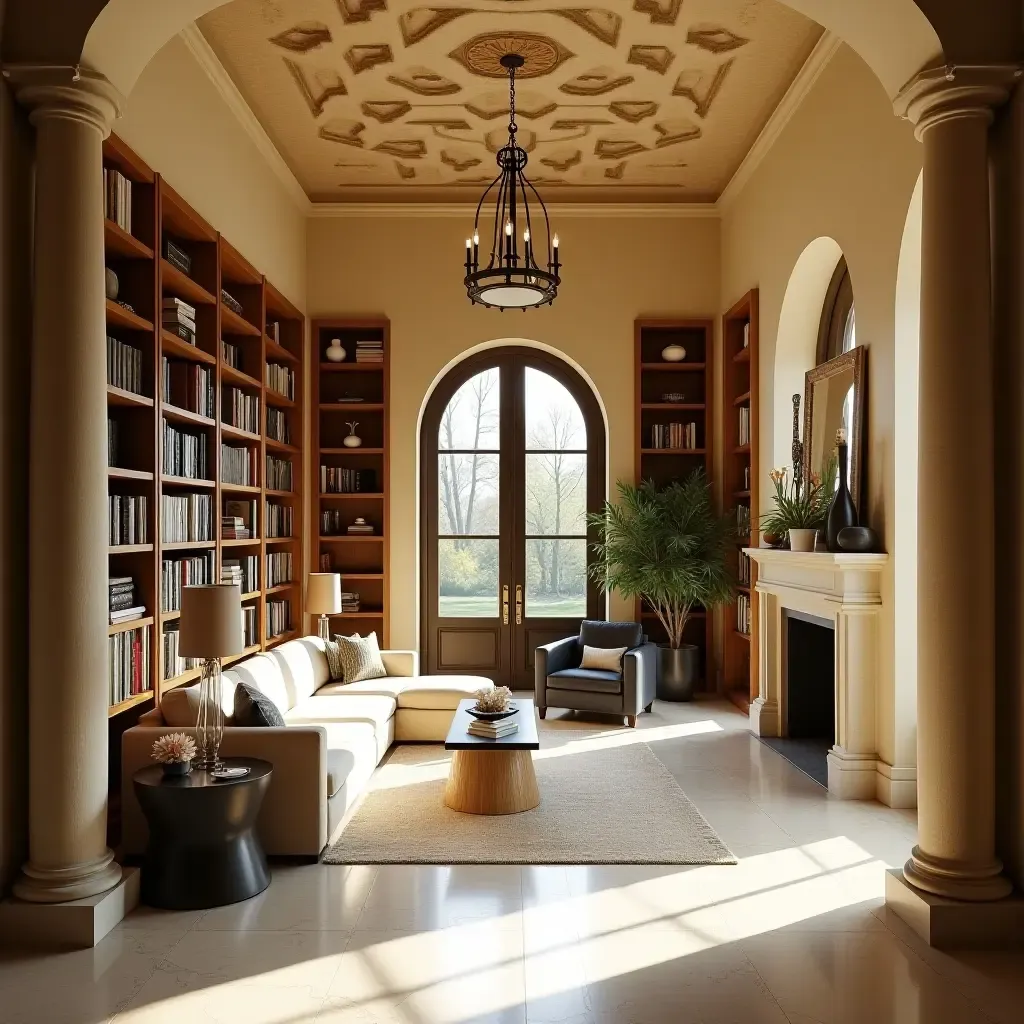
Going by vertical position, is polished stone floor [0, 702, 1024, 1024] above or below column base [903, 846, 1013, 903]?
below

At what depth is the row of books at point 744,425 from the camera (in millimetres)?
8023

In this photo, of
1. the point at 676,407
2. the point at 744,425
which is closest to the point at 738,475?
the point at 744,425

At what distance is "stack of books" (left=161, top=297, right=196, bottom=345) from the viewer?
5.23 meters

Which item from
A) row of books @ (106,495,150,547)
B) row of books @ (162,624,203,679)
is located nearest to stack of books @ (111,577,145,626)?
row of books @ (106,495,150,547)

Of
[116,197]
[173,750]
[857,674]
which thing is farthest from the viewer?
[857,674]

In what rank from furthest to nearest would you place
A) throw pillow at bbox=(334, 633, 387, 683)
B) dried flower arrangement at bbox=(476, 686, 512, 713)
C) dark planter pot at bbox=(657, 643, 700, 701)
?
dark planter pot at bbox=(657, 643, 700, 701), throw pillow at bbox=(334, 633, 387, 683), dried flower arrangement at bbox=(476, 686, 512, 713)

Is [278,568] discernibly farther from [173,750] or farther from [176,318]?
[173,750]

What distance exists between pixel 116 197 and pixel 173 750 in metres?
2.68

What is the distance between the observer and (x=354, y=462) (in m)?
8.98

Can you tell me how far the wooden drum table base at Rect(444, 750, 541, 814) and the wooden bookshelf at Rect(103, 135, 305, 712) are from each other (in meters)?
1.67

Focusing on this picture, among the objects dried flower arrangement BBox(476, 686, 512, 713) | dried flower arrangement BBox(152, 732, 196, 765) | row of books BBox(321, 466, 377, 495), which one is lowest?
dried flower arrangement BBox(476, 686, 512, 713)

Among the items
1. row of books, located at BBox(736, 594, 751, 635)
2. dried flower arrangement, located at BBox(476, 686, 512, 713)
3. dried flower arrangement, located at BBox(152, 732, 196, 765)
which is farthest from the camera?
row of books, located at BBox(736, 594, 751, 635)

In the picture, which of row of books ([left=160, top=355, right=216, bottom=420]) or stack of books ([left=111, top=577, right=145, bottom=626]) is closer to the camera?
stack of books ([left=111, top=577, right=145, bottom=626])

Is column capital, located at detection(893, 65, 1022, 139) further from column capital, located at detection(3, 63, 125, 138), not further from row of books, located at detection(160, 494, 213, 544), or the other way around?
row of books, located at detection(160, 494, 213, 544)
